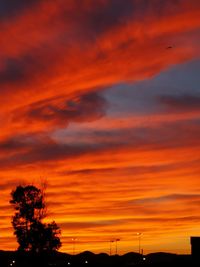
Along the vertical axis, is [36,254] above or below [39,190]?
below

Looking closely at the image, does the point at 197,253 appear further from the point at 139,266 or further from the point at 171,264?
the point at 139,266

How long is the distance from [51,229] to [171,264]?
2470 centimetres

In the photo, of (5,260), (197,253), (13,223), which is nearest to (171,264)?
Result: (197,253)

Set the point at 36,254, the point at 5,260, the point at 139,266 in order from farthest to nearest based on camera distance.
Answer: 1. the point at 5,260
2. the point at 139,266
3. the point at 36,254

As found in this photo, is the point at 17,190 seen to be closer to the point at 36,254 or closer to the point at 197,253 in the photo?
the point at 36,254

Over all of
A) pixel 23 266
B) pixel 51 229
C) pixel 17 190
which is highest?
pixel 17 190

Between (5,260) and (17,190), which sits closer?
(17,190)

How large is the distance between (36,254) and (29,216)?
7684mm

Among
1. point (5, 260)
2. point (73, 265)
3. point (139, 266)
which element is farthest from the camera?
point (5, 260)

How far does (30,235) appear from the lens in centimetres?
11231

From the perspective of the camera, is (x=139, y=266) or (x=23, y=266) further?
(x=139, y=266)

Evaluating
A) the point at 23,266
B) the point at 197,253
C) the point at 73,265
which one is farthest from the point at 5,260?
the point at 197,253

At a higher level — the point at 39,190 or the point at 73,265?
the point at 39,190

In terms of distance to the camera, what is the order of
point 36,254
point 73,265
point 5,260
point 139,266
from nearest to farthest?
point 36,254
point 139,266
point 73,265
point 5,260
